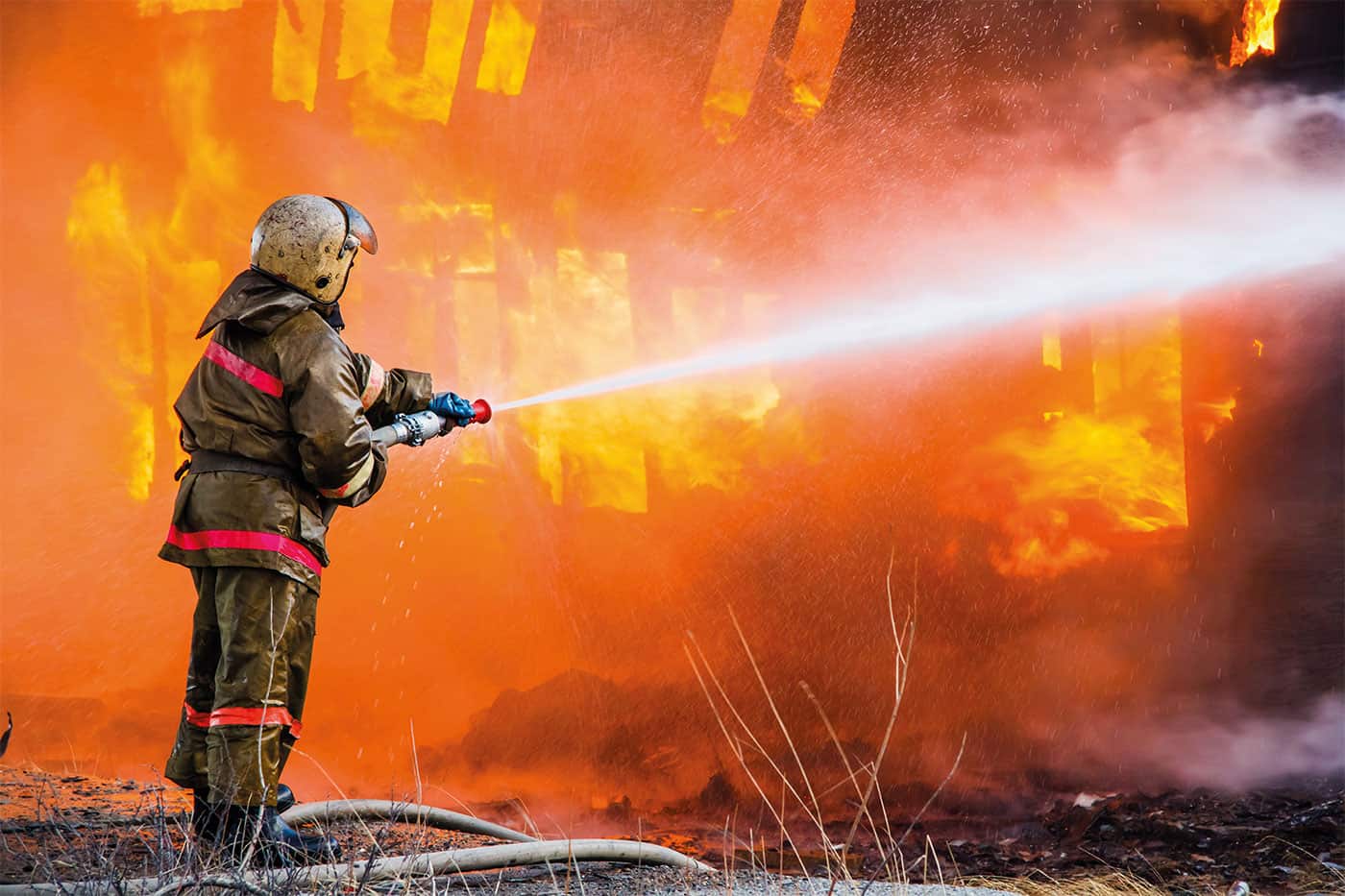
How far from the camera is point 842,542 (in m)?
9.29

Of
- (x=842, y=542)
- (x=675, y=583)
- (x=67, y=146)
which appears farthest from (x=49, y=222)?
(x=842, y=542)

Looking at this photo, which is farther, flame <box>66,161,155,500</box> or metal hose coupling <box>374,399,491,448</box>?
flame <box>66,161,155,500</box>

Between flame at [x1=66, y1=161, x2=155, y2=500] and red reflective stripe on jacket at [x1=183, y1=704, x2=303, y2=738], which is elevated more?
flame at [x1=66, y1=161, x2=155, y2=500]

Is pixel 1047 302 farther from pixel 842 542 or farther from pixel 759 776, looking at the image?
pixel 759 776

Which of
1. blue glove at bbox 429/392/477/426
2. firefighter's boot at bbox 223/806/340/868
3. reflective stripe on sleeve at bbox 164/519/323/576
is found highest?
blue glove at bbox 429/392/477/426

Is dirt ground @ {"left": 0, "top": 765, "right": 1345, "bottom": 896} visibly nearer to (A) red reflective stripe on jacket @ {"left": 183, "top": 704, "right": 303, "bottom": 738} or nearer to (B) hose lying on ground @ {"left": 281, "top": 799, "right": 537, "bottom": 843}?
(B) hose lying on ground @ {"left": 281, "top": 799, "right": 537, "bottom": 843}

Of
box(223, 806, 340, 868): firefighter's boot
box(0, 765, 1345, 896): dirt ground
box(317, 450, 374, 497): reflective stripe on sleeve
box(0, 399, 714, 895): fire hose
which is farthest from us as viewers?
box(0, 765, 1345, 896): dirt ground

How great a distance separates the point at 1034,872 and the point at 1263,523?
4.33 meters

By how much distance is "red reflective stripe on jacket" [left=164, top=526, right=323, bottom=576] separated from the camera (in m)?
3.29

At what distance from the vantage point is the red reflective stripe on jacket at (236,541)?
329 cm

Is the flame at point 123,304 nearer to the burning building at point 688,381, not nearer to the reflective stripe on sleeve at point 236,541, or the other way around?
the burning building at point 688,381

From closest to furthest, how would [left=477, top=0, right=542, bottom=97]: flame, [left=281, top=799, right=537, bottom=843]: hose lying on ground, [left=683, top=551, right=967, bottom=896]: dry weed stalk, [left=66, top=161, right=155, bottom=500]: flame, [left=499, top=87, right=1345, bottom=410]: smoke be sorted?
[left=683, top=551, right=967, bottom=896]: dry weed stalk, [left=281, top=799, right=537, bottom=843]: hose lying on ground, [left=66, top=161, right=155, bottom=500]: flame, [left=499, top=87, right=1345, bottom=410]: smoke, [left=477, top=0, right=542, bottom=97]: flame

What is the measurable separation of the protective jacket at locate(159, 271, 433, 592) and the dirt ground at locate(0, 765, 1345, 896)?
0.93 m

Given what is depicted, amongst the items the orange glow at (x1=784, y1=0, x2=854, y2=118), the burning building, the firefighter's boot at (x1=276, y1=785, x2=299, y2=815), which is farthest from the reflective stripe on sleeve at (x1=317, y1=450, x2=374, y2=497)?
the orange glow at (x1=784, y1=0, x2=854, y2=118)
